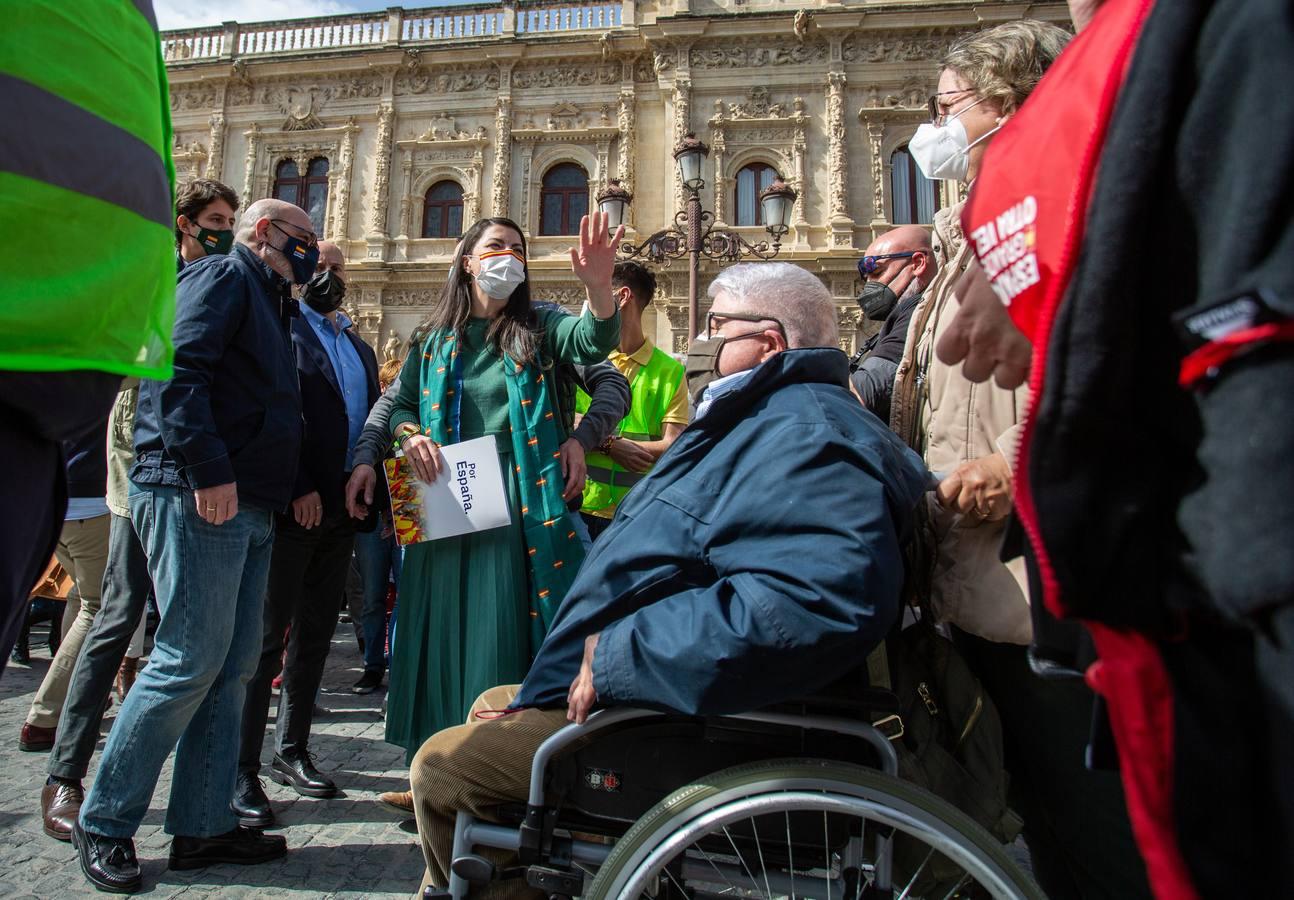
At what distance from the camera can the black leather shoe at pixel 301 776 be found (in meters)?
3.16

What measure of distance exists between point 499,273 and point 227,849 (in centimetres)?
212

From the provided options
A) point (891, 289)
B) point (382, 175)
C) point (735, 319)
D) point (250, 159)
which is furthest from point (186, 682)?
point (250, 159)

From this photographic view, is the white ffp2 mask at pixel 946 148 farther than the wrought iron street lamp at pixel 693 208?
No

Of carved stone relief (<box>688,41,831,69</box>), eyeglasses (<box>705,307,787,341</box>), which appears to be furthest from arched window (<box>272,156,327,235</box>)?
eyeglasses (<box>705,307,787,341</box>)

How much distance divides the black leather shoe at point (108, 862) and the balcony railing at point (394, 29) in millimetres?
20712

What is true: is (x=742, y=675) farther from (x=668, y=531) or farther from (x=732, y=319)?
(x=732, y=319)

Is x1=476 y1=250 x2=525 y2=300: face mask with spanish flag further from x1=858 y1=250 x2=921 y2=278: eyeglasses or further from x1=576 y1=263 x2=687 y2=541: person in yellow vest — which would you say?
x1=858 y1=250 x2=921 y2=278: eyeglasses

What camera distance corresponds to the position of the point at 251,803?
2875 millimetres

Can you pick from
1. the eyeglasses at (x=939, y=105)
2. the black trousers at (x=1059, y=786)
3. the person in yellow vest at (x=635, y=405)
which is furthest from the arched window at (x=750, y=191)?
the black trousers at (x=1059, y=786)

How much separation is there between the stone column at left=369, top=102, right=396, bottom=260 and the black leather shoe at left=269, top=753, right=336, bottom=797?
1823 cm

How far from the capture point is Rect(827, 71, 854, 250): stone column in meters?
17.9

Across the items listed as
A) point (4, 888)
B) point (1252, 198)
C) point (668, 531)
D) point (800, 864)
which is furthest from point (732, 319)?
point (4, 888)

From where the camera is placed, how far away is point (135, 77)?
112 cm

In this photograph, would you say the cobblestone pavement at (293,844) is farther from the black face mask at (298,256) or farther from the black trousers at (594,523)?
the black face mask at (298,256)
